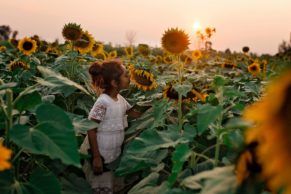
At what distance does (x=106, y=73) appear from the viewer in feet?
9.87

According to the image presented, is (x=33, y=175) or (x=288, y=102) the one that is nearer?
(x=288, y=102)

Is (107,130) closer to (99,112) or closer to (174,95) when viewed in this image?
(99,112)

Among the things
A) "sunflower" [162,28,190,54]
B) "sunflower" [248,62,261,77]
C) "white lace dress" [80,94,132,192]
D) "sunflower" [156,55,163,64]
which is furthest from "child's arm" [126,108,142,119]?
"sunflower" [156,55,163,64]

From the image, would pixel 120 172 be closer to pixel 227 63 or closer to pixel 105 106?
pixel 105 106

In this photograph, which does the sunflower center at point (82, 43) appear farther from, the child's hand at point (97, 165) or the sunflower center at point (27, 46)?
the child's hand at point (97, 165)

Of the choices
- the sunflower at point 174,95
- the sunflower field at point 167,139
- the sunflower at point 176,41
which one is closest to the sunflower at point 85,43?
the sunflower field at point 167,139

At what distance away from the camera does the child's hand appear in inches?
110

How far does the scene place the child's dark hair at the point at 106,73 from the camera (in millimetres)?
2996

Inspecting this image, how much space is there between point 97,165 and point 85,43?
2477 millimetres

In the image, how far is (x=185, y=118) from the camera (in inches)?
109

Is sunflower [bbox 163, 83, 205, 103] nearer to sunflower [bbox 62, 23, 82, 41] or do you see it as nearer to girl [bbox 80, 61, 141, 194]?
girl [bbox 80, 61, 141, 194]

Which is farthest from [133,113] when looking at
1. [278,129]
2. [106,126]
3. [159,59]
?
[159,59]

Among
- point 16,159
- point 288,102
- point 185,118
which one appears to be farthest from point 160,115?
point 288,102

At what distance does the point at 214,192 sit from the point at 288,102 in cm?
57
